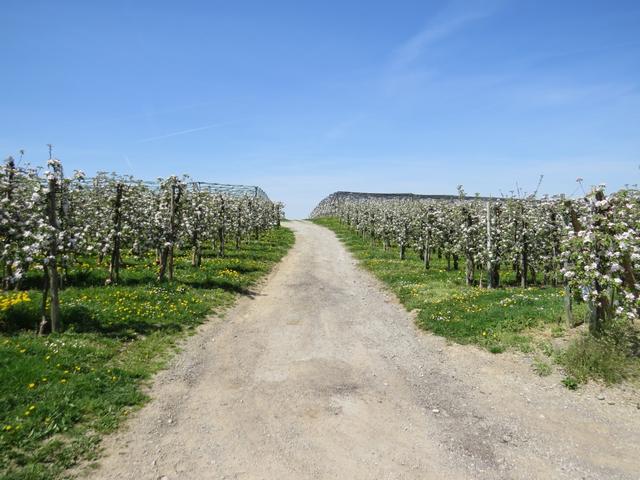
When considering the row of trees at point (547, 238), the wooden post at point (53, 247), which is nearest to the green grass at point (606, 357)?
the row of trees at point (547, 238)

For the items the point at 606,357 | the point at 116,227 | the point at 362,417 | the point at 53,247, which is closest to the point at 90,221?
the point at 116,227

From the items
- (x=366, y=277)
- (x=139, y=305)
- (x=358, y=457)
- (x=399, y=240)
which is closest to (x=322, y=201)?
(x=399, y=240)

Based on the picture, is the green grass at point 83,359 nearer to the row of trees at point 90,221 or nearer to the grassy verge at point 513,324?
the row of trees at point 90,221

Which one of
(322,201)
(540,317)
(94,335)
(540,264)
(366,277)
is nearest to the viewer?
(94,335)

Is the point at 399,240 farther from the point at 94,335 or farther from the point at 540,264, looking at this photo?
the point at 94,335

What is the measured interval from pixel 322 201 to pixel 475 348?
365 feet

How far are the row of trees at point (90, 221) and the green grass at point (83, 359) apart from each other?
92 centimetres

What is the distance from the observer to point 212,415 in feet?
29.2

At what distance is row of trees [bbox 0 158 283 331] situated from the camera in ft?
39.5

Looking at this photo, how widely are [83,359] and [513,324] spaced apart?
1324 cm

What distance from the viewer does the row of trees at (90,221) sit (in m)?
12.1

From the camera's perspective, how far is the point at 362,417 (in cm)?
891

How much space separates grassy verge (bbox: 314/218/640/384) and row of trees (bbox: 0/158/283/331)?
12177mm

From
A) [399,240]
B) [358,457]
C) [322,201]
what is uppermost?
[322,201]
